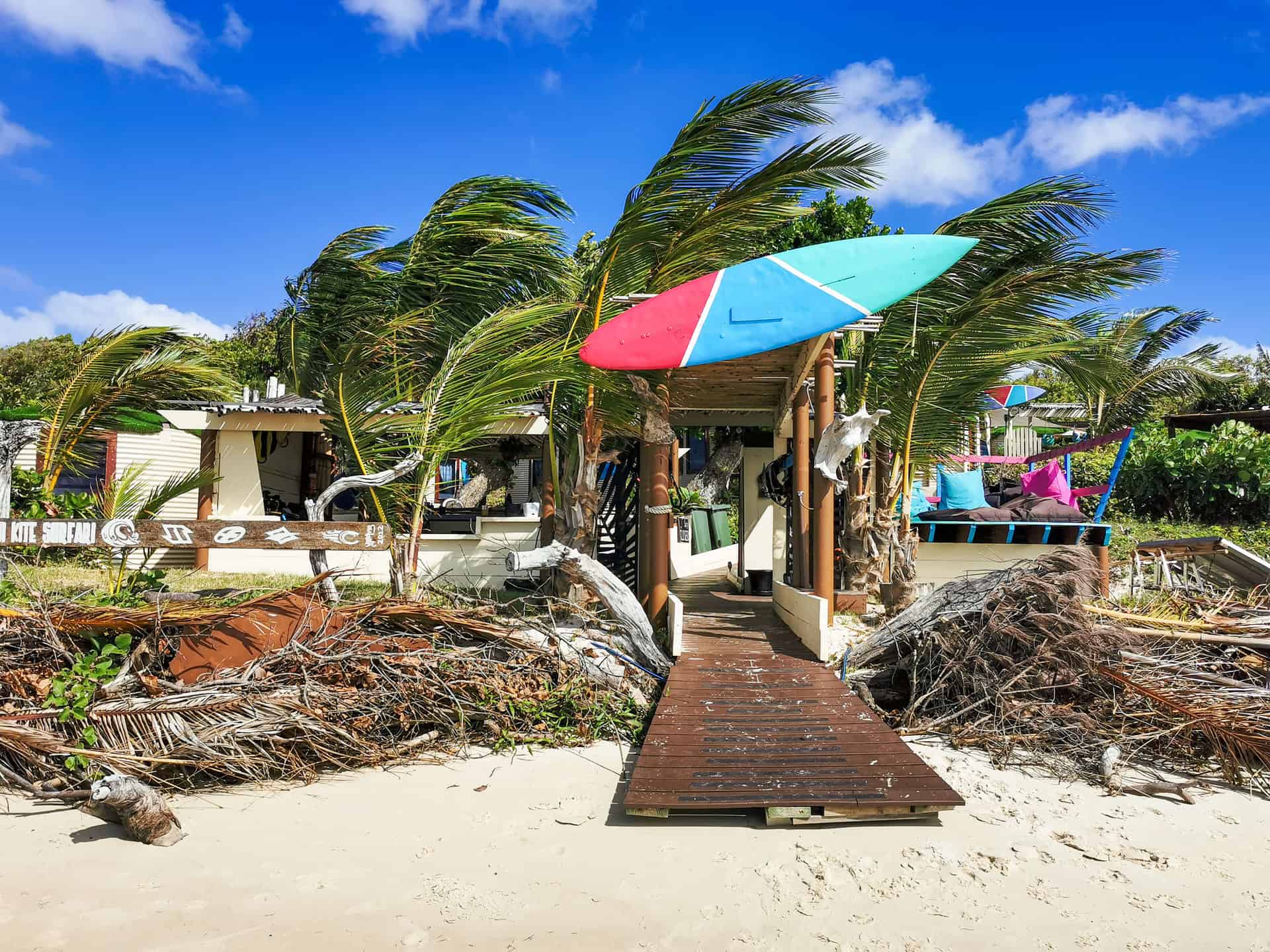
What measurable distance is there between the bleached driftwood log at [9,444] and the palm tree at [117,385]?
2.23 metres

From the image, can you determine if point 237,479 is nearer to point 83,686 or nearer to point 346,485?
point 346,485

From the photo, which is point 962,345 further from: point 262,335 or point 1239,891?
point 262,335

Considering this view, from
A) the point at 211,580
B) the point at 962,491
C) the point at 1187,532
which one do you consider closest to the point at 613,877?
the point at 962,491

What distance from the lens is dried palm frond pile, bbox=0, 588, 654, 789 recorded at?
457cm

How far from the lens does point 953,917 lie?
3.32 meters

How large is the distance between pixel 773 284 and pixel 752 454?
5.59 meters

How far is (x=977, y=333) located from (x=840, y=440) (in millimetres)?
2881

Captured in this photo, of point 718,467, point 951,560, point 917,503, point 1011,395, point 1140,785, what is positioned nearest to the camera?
point 1140,785

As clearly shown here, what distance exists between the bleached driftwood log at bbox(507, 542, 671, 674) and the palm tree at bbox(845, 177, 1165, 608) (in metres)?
3.55

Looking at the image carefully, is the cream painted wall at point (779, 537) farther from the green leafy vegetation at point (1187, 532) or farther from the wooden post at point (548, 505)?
the green leafy vegetation at point (1187, 532)

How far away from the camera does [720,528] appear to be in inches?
669

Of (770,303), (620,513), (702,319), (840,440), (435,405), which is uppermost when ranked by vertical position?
(770,303)

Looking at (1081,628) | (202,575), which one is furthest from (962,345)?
(202,575)

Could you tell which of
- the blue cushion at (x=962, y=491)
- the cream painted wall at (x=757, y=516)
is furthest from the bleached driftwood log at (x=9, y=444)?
the blue cushion at (x=962, y=491)
